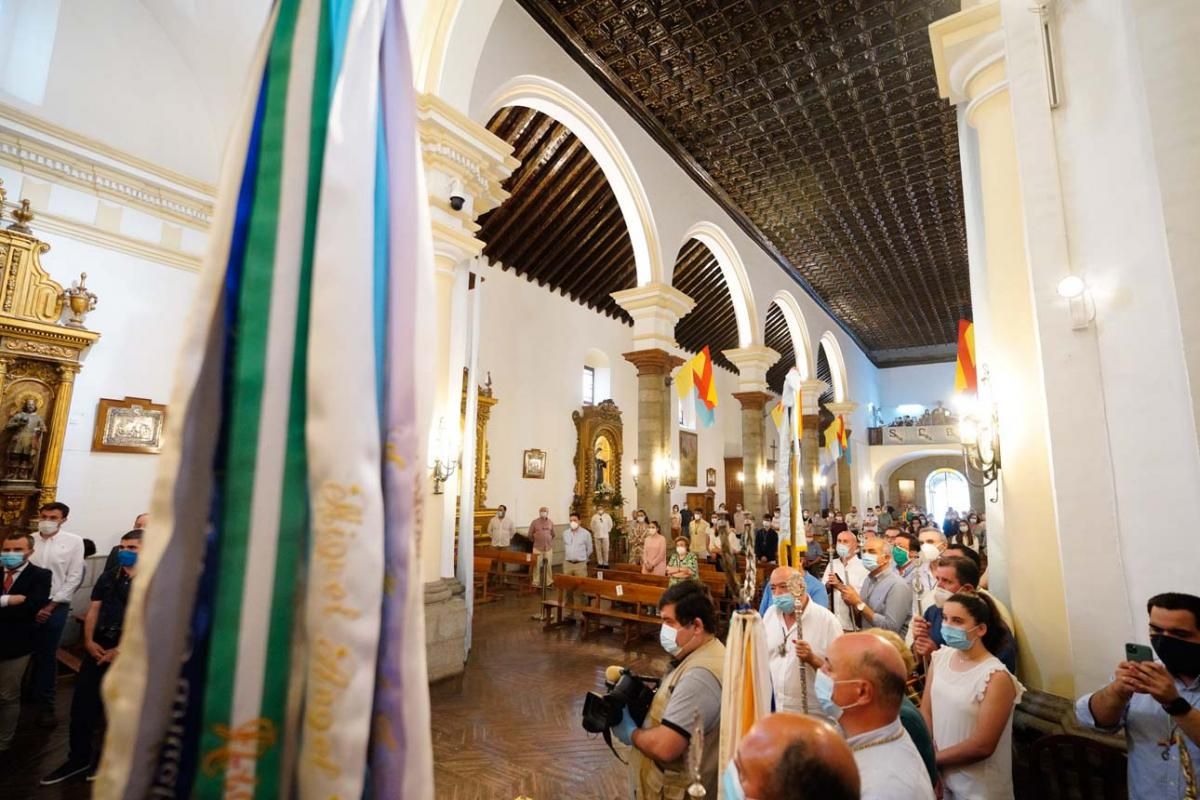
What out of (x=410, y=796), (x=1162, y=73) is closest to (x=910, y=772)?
(x=410, y=796)

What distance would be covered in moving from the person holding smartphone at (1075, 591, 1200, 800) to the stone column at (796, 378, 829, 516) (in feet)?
46.9

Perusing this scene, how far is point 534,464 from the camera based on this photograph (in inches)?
508

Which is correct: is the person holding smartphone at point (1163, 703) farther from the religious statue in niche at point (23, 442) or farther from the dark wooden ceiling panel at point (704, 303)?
the dark wooden ceiling panel at point (704, 303)

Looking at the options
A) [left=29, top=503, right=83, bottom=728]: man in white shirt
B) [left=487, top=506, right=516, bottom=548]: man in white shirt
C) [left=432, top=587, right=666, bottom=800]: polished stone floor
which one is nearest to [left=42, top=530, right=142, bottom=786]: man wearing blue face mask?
[left=29, top=503, right=83, bottom=728]: man in white shirt

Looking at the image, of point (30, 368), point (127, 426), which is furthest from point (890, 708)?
point (30, 368)

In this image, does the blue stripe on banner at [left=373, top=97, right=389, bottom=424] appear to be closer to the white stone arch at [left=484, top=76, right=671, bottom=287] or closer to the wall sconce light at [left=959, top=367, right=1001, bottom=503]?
the wall sconce light at [left=959, top=367, right=1001, bottom=503]

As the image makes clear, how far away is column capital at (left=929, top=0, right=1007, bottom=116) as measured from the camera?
3.90 metres

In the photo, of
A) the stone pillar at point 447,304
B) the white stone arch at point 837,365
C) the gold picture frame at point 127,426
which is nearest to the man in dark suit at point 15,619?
the gold picture frame at point 127,426

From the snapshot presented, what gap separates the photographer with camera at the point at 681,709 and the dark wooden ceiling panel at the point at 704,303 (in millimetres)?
11458

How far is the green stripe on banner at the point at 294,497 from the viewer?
759 millimetres

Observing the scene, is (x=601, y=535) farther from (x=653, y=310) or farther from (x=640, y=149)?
(x=640, y=149)

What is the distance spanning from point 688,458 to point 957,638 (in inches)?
617

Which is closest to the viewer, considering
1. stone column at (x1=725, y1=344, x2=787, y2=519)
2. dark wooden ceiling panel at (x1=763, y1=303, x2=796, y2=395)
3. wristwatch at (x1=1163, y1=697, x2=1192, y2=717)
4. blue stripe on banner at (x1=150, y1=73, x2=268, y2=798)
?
blue stripe on banner at (x1=150, y1=73, x2=268, y2=798)

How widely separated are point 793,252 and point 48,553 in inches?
567
